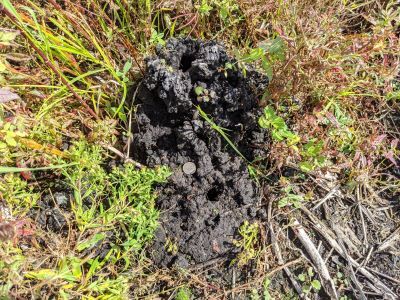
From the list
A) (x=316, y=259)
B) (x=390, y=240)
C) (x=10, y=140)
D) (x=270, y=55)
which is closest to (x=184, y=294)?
(x=316, y=259)

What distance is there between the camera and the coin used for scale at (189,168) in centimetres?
218

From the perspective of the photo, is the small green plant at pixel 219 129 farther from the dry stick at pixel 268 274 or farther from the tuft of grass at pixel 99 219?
Answer: the dry stick at pixel 268 274

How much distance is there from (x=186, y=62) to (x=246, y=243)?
1091 mm

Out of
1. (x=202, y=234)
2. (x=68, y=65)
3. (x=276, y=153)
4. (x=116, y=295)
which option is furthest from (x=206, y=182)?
(x=68, y=65)

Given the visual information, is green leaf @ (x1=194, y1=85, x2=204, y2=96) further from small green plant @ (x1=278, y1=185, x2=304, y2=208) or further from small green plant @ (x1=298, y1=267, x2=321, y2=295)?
small green plant @ (x1=298, y1=267, x2=321, y2=295)

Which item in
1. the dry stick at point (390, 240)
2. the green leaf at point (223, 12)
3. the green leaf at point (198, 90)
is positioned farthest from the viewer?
the green leaf at point (223, 12)

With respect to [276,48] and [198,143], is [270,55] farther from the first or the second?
[198,143]

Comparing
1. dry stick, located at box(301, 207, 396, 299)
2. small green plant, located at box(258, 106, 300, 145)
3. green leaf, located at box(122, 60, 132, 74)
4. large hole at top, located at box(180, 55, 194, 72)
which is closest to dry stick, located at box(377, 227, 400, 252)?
dry stick, located at box(301, 207, 396, 299)

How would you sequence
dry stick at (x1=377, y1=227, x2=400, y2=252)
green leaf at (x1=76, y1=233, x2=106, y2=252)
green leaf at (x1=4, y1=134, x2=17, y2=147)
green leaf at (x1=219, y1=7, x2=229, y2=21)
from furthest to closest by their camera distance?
1. green leaf at (x1=219, y1=7, x2=229, y2=21)
2. dry stick at (x1=377, y1=227, x2=400, y2=252)
3. green leaf at (x1=76, y1=233, x2=106, y2=252)
4. green leaf at (x1=4, y1=134, x2=17, y2=147)

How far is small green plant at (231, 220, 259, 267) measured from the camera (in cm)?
213

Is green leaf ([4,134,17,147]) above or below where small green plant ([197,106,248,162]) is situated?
above

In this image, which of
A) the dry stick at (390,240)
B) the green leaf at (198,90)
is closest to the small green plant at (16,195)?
the green leaf at (198,90)

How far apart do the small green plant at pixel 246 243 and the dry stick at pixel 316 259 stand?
265 mm

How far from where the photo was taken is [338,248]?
2.28 metres
